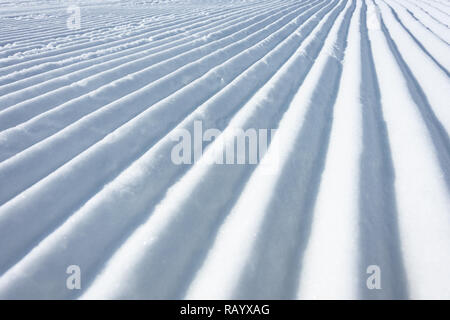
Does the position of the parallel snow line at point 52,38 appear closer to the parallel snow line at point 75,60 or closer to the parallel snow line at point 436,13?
the parallel snow line at point 75,60

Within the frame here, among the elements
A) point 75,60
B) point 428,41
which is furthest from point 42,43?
point 428,41

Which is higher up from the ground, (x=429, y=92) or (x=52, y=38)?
(x=52, y=38)

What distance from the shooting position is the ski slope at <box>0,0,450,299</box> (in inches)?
36.7

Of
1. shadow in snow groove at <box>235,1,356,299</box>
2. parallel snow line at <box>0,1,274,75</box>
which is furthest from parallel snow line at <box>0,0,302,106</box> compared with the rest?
shadow in snow groove at <box>235,1,356,299</box>

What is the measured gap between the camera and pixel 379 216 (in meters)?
1.11

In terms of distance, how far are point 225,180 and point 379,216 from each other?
26.1 inches

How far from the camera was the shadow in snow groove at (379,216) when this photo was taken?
0.90 metres

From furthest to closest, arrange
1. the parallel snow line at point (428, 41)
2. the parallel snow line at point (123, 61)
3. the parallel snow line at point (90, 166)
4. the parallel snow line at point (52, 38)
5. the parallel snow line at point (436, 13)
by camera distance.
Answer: the parallel snow line at point (436, 13) → the parallel snow line at point (52, 38) → the parallel snow line at point (428, 41) → the parallel snow line at point (123, 61) → the parallel snow line at point (90, 166)

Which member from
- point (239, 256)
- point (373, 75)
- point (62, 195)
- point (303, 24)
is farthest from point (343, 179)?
point (303, 24)

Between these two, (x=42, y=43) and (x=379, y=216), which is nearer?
(x=379, y=216)

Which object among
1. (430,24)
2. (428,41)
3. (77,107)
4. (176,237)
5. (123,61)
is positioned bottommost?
(176,237)

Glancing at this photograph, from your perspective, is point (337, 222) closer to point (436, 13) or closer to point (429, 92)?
point (429, 92)

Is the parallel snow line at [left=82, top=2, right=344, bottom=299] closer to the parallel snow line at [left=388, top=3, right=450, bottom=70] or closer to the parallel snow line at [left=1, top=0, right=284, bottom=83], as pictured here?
the parallel snow line at [left=1, top=0, right=284, bottom=83]

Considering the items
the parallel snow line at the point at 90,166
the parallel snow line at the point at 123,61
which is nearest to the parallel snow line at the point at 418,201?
the parallel snow line at the point at 90,166
